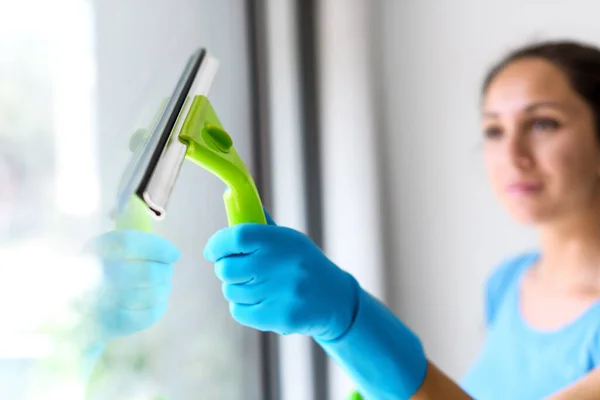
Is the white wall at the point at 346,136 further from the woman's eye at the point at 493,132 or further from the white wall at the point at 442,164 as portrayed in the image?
the woman's eye at the point at 493,132

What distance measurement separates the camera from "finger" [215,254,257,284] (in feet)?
1.56

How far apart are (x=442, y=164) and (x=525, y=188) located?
339mm

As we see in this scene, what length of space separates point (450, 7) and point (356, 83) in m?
0.22

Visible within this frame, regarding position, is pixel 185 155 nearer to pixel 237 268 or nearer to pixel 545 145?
pixel 237 268

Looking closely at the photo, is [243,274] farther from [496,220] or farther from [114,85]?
[496,220]

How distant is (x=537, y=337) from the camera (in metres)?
0.76

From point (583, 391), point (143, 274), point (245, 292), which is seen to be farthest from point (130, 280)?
point (583, 391)

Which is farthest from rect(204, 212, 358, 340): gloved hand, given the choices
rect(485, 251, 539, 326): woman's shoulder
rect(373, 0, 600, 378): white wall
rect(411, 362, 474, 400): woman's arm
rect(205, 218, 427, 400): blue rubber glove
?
rect(373, 0, 600, 378): white wall

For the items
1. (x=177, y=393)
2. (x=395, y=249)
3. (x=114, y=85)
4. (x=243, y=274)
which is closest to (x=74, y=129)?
Result: (x=114, y=85)

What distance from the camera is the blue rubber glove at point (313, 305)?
1.57ft

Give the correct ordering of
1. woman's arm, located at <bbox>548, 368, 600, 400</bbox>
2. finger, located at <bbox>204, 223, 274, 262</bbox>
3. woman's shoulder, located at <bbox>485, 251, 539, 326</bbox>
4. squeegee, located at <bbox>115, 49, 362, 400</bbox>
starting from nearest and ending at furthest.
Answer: squeegee, located at <bbox>115, 49, 362, 400</bbox>, finger, located at <bbox>204, 223, 274, 262</bbox>, woman's arm, located at <bbox>548, 368, 600, 400</bbox>, woman's shoulder, located at <bbox>485, 251, 539, 326</bbox>

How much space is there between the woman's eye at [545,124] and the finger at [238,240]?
0.43 meters

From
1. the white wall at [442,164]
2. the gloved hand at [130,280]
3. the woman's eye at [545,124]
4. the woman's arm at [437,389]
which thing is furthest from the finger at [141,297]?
the white wall at [442,164]

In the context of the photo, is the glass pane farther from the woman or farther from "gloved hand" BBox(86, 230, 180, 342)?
the woman
